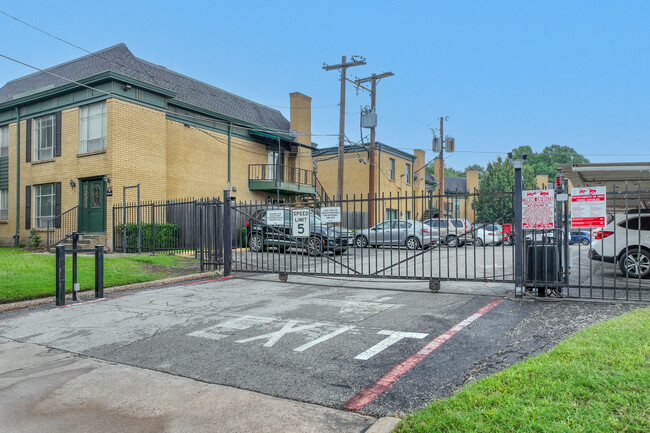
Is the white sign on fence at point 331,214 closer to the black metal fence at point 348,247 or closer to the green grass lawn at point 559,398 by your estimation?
the black metal fence at point 348,247

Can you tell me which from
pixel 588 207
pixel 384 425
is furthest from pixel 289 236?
pixel 384 425

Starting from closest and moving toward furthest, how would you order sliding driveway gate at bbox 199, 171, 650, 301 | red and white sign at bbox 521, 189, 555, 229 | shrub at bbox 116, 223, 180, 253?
1. red and white sign at bbox 521, 189, 555, 229
2. sliding driveway gate at bbox 199, 171, 650, 301
3. shrub at bbox 116, 223, 180, 253

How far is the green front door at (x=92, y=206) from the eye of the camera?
18.8 meters

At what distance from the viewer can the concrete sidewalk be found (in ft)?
11.5

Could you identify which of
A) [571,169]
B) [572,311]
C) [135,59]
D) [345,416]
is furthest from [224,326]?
[135,59]

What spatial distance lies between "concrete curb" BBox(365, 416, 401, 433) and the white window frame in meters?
25.5

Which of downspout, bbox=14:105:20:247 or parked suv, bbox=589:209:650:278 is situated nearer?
parked suv, bbox=589:209:650:278

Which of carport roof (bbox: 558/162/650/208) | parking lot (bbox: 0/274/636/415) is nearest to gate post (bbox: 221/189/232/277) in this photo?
parking lot (bbox: 0/274/636/415)

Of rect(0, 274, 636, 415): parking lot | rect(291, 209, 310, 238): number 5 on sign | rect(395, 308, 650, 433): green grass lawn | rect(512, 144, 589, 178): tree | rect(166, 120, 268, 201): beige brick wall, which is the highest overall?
rect(512, 144, 589, 178): tree

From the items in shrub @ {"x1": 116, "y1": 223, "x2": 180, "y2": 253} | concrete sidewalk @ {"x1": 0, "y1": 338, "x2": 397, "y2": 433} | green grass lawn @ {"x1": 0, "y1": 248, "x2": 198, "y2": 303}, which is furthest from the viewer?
shrub @ {"x1": 116, "y1": 223, "x2": 180, "y2": 253}

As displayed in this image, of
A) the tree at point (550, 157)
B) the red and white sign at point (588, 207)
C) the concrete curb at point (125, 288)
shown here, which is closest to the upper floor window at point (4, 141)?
the concrete curb at point (125, 288)

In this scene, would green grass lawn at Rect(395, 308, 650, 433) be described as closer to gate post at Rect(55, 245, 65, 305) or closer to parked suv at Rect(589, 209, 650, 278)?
parked suv at Rect(589, 209, 650, 278)

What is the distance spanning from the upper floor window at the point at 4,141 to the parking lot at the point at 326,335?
18.8m

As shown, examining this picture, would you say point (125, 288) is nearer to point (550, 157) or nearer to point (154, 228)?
point (154, 228)
